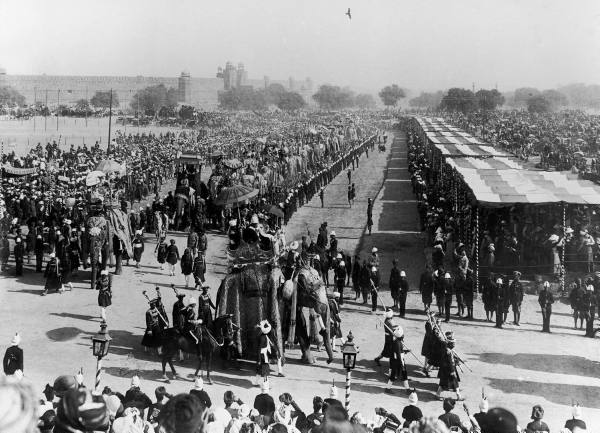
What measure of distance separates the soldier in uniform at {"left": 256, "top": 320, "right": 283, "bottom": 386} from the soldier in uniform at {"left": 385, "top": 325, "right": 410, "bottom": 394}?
6.08 feet

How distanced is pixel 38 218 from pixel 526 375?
51.0 feet

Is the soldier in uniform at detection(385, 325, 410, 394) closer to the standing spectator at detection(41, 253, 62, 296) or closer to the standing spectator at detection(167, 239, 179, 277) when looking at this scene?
the standing spectator at detection(167, 239, 179, 277)

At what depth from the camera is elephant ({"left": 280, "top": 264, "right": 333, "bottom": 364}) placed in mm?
11680

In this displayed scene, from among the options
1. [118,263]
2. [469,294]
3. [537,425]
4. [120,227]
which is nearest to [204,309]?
[537,425]

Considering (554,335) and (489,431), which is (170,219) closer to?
(554,335)

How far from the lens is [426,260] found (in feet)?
64.1

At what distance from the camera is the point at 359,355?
12.3 meters

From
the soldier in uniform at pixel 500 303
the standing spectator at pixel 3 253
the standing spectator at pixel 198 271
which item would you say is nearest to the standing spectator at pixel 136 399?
the standing spectator at pixel 198 271

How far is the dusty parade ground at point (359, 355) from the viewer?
1034cm

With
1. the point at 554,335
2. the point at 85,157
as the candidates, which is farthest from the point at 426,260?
the point at 85,157

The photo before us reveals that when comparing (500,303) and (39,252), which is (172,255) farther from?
(500,303)

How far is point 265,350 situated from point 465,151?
23.0 m

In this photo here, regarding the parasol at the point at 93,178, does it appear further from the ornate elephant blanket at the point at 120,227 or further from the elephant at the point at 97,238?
the elephant at the point at 97,238

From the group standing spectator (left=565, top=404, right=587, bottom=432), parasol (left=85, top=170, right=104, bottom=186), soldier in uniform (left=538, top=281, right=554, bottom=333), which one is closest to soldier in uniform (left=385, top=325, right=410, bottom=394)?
standing spectator (left=565, top=404, right=587, bottom=432)
